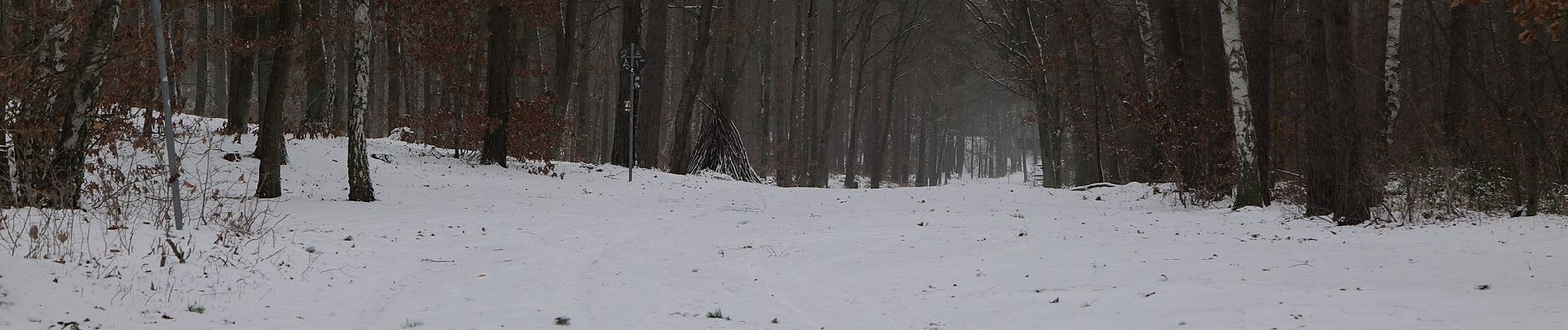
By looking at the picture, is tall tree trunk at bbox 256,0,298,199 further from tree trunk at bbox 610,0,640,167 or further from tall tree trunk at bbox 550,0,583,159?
tall tree trunk at bbox 550,0,583,159

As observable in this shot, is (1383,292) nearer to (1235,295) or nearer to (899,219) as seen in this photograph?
(1235,295)

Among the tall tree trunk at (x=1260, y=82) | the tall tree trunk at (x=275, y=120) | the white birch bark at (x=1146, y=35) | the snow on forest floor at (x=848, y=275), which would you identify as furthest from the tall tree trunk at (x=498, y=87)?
the tall tree trunk at (x=1260, y=82)

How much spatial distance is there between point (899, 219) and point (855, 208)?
2.13 meters

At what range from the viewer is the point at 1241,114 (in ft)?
42.5

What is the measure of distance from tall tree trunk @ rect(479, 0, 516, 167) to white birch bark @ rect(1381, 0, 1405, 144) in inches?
547

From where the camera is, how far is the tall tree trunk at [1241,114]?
12.7 metres

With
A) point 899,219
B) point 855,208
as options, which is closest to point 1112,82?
point 855,208

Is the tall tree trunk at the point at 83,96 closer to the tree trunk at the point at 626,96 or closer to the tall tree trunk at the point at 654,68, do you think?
the tree trunk at the point at 626,96

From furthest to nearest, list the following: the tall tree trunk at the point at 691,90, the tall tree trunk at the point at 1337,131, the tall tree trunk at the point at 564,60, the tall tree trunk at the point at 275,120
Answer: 1. the tall tree trunk at the point at 691,90
2. the tall tree trunk at the point at 564,60
3. the tall tree trunk at the point at 275,120
4. the tall tree trunk at the point at 1337,131

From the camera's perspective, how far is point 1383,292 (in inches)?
212

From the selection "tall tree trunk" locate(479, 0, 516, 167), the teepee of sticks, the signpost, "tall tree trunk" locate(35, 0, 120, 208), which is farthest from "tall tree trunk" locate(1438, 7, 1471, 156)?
"tall tree trunk" locate(35, 0, 120, 208)

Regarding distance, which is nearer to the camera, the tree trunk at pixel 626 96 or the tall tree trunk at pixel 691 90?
the tree trunk at pixel 626 96

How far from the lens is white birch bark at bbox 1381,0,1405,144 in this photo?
47.4 ft

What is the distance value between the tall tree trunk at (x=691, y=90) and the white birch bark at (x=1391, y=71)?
13112 millimetres
